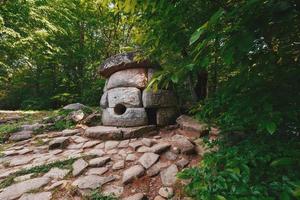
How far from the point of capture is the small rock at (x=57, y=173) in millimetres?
3402

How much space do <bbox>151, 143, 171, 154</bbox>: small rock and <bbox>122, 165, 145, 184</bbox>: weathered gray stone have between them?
55cm

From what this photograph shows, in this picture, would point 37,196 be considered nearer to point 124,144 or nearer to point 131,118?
point 124,144

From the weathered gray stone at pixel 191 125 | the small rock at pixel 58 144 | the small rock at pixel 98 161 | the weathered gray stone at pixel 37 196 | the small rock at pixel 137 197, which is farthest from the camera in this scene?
the small rock at pixel 58 144

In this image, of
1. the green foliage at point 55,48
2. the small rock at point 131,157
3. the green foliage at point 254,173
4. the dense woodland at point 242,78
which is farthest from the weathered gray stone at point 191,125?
the green foliage at point 55,48

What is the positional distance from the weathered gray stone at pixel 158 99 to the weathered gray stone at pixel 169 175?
2191 mm

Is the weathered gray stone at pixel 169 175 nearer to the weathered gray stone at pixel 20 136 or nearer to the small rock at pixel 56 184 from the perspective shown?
the small rock at pixel 56 184

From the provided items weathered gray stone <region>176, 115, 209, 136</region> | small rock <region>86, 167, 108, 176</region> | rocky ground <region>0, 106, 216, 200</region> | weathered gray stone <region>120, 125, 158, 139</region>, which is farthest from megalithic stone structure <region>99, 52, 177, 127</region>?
small rock <region>86, 167, 108, 176</region>

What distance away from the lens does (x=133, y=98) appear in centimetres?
557

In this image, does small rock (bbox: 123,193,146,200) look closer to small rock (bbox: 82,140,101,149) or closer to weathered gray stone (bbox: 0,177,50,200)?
weathered gray stone (bbox: 0,177,50,200)

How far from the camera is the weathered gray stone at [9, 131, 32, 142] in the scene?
574 cm

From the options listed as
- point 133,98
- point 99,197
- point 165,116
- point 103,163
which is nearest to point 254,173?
point 99,197

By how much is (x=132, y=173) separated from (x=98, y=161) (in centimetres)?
76

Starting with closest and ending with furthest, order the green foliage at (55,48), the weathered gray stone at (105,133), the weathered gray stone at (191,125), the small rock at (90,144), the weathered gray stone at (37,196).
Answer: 1. the weathered gray stone at (37,196)
2. the weathered gray stone at (191,125)
3. the small rock at (90,144)
4. the weathered gray stone at (105,133)
5. the green foliage at (55,48)

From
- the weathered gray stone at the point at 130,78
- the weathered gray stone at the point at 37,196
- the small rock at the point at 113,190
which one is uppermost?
the weathered gray stone at the point at 130,78
